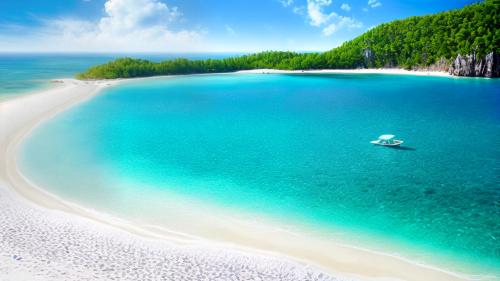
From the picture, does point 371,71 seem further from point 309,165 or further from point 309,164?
point 309,165

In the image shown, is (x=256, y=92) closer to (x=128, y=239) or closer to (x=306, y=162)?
(x=306, y=162)

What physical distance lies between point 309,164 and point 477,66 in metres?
94.8

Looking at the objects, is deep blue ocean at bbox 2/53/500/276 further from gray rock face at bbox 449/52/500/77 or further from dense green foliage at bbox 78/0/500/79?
dense green foliage at bbox 78/0/500/79

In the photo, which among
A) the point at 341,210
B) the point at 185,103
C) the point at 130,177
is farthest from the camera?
the point at 185,103

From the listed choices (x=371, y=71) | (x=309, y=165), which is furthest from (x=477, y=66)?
(x=309, y=165)

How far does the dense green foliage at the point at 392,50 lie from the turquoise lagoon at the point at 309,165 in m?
61.7

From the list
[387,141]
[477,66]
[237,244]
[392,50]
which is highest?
[392,50]

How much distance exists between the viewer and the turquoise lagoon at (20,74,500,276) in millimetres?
20453

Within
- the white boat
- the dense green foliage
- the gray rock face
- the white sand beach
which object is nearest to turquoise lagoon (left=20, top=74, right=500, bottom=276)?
the white boat

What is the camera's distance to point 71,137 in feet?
131

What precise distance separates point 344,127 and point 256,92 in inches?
1548

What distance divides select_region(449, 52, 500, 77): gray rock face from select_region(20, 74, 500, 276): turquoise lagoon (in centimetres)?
5153

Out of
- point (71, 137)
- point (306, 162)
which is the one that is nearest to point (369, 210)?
point (306, 162)

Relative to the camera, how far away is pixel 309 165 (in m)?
29.8
